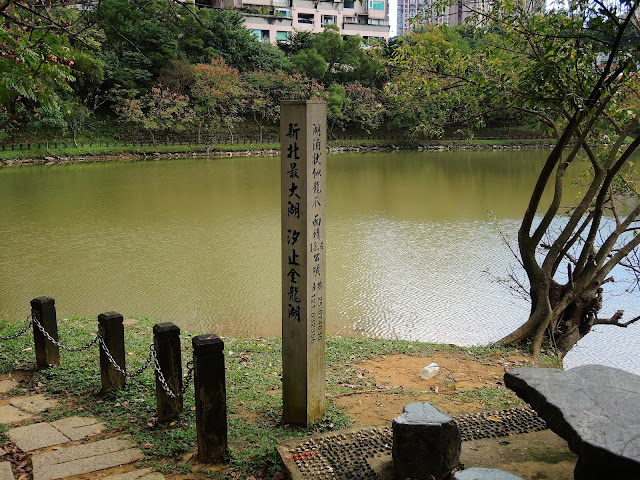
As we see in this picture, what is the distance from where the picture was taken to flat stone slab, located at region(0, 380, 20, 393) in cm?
391

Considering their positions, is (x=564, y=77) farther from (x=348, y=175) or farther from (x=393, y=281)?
(x=348, y=175)

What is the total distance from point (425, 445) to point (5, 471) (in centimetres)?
198

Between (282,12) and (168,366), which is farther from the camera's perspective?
(282,12)

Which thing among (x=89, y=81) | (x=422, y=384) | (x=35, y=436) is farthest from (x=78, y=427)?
(x=89, y=81)

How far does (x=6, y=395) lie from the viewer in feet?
12.5

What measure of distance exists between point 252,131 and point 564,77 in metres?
31.3

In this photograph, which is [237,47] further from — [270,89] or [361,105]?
[361,105]

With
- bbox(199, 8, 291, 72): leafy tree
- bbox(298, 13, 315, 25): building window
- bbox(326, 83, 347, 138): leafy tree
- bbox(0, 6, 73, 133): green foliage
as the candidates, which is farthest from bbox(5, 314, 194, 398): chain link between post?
bbox(298, 13, 315, 25): building window

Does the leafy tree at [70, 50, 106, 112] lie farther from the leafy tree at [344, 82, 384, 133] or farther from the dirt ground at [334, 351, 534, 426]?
the dirt ground at [334, 351, 534, 426]

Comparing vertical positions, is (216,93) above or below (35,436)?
above

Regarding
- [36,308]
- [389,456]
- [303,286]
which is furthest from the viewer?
[36,308]

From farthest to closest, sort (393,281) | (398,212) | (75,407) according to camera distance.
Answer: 1. (398,212)
2. (393,281)
3. (75,407)

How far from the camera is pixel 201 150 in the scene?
2958cm

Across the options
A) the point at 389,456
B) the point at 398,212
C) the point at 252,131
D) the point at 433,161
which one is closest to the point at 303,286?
the point at 389,456
